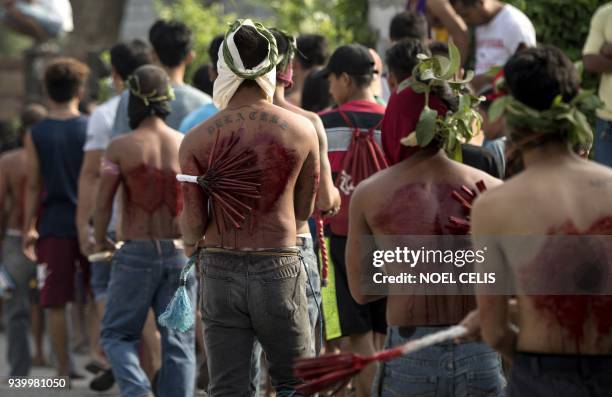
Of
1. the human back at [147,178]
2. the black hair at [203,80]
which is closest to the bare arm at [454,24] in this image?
the black hair at [203,80]

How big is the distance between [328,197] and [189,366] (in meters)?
1.61

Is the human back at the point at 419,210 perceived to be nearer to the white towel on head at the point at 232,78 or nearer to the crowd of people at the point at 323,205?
the crowd of people at the point at 323,205

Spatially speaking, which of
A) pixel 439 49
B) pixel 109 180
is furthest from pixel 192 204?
pixel 439 49

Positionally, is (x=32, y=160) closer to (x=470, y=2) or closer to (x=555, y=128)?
(x=470, y=2)

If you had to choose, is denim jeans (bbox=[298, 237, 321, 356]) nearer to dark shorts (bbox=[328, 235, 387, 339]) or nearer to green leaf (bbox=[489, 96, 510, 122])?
dark shorts (bbox=[328, 235, 387, 339])

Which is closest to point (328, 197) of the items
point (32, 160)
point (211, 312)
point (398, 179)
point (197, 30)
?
point (211, 312)

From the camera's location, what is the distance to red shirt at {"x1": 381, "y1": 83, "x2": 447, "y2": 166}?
196 inches

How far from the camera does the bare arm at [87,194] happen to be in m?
8.57

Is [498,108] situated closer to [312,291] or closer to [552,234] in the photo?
[552,234]

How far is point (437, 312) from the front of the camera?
15.4ft

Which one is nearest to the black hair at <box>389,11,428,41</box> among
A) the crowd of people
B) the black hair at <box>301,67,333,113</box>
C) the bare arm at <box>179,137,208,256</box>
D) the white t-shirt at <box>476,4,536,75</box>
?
the crowd of people

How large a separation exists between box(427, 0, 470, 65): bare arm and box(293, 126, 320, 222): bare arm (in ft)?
11.6

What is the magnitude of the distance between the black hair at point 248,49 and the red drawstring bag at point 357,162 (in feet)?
5.21

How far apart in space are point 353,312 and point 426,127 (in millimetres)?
2528
